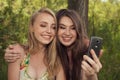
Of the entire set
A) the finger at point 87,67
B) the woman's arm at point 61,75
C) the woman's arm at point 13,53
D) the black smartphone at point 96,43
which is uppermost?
the black smartphone at point 96,43

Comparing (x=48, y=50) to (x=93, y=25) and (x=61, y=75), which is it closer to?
(x=61, y=75)

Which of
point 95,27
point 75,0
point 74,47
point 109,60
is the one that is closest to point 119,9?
point 95,27

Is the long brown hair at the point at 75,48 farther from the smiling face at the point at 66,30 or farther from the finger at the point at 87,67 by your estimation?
the finger at the point at 87,67

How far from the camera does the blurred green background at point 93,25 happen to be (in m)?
5.31

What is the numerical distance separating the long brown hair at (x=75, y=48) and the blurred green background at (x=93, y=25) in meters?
1.59

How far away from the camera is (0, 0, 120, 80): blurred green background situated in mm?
5308

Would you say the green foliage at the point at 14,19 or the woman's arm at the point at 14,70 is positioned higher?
the green foliage at the point at 14,19

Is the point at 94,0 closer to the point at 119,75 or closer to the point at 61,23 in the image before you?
the point at 119,75

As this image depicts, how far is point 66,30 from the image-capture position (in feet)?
10.3

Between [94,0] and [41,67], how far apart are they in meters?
5.42

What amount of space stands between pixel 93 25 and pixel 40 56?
13.3 ft

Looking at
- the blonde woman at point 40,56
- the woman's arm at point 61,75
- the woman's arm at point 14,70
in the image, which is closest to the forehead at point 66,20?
the blonde woman at point 40,56

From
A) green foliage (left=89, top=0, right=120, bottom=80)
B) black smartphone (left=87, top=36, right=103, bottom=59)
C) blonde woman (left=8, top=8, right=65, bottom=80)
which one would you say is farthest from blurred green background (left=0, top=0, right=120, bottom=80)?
black smartphone (left=87, top=36, right=103, bottom=59)

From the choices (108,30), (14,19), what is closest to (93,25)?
(108,30)
